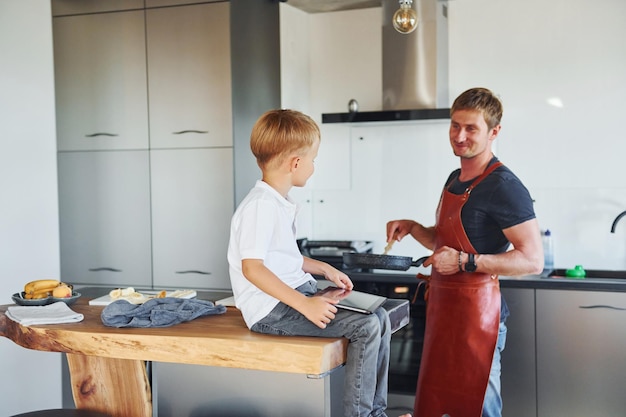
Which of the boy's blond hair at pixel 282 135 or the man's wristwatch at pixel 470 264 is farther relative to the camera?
the man's wristwatch at pixel 470 264

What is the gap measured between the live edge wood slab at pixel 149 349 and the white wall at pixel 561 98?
87.5 inches

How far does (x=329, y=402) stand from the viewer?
80.4 inches

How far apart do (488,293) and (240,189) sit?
1698 mm

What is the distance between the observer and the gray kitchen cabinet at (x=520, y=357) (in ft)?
11.3

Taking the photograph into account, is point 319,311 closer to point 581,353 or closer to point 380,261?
point 380,261

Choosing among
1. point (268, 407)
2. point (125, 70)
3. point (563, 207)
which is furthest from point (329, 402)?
point (125, 70)

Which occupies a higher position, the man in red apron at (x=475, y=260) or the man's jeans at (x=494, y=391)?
the man in red apron at (x=475, y=260)

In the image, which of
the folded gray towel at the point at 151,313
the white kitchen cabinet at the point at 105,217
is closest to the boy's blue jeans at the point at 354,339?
the folded gray towel at the point at 151,313

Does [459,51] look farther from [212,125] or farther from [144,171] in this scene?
[144,171]

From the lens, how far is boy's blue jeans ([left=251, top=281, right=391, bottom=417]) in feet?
5.95

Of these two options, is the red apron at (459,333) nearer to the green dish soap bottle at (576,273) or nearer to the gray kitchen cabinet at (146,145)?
the green dish soap bottle at (576,273)

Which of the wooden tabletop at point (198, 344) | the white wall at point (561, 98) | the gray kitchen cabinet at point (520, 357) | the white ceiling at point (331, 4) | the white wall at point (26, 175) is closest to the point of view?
the wooden tabletop at point (198, 344)

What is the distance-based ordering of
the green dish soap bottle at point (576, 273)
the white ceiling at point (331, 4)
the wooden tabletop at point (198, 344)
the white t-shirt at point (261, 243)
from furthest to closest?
1. the white ceiling at point (331, 4)
2. the green dish soap bottle at point (576, 273)
3. the white t-shirt at point (261, 243)
4. the wooden tabletop at point (198, 344)

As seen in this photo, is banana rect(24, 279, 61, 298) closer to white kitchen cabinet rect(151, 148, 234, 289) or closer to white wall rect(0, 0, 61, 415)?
white wall rect(0, 0, 61, 415)
